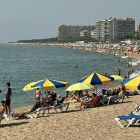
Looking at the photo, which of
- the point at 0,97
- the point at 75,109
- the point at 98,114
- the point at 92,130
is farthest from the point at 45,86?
the point at 0,97

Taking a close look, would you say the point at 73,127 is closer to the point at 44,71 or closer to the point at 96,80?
the point at 96,80

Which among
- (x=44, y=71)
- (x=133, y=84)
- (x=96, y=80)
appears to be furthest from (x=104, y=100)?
(x=44, y=71)

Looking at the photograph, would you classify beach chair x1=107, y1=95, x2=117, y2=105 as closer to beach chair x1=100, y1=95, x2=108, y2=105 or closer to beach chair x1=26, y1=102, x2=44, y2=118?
beach chair x1=100, y1=95, x2=108, y2=105

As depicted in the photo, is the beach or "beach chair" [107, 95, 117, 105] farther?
"beach chair" [107, 95, 117, 105]

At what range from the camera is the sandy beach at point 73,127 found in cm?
886

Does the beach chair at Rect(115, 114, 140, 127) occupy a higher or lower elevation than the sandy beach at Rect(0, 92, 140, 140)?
higher

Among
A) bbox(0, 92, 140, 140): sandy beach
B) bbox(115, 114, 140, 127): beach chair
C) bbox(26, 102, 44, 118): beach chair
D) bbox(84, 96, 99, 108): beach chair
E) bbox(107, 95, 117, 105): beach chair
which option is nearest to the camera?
bbox(0, 92, 140, 140): sandy beach

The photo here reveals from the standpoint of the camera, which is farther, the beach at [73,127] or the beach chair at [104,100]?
the beach chair at [104,100]

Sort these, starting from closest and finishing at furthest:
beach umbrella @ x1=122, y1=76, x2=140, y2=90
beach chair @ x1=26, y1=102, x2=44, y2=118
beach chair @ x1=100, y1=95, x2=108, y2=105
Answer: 1. beach umbrella @ x1=122, y1=76, x2=140, y2=90
2. beach chair @ x1=26, y1=102, x2=44, y2=118
3. beach chair @ x1=100, y1=95, x2=108, y2=105

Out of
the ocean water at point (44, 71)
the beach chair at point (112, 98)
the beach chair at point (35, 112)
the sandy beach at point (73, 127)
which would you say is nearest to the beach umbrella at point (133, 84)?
the sandy beach at point (73, 127)

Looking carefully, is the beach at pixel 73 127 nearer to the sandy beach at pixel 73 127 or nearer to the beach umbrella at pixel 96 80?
the sandy beach at pixel 73 127

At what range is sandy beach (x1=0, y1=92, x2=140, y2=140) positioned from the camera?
8.86 m

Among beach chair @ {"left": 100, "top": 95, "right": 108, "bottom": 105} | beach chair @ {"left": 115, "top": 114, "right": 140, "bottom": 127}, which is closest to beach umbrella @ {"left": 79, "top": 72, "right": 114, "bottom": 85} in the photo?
beach chair @ {"left": 100, "top": 95, "right": 108, "bottom": 105}

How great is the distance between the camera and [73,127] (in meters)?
9.88
